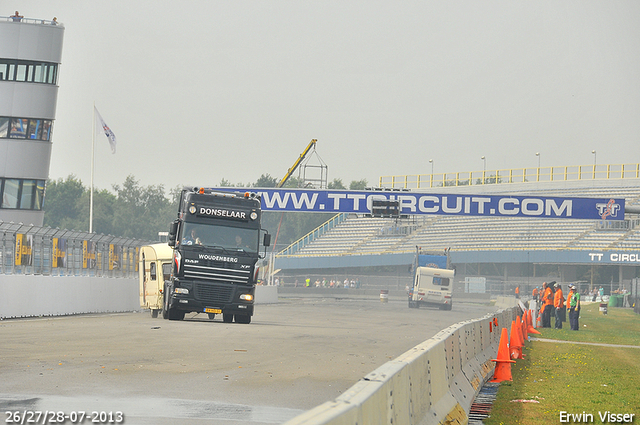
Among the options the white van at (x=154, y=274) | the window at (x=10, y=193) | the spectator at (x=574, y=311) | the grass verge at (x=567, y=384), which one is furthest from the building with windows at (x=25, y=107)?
the grass verge at (x=567, y=384)

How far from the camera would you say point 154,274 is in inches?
1130

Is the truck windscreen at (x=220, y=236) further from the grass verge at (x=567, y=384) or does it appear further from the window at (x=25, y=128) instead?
the window at (x=25, y=128)

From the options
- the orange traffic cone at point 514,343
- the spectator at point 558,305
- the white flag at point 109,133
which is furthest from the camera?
the white flag at point 109,133

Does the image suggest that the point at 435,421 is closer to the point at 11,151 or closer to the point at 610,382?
the point at 610,382

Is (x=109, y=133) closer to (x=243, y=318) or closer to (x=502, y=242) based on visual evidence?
(x=243, y=318)

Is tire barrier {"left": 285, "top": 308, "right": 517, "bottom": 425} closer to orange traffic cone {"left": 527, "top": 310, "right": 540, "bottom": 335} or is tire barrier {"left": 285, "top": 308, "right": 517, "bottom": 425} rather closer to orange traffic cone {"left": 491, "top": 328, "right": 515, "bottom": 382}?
orange traffic cone {"left": 491, "top": 328, "right": 515, "bottom": 382}

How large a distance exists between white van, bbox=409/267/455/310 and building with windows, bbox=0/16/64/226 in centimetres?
2358

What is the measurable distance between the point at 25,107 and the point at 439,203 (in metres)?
22.6

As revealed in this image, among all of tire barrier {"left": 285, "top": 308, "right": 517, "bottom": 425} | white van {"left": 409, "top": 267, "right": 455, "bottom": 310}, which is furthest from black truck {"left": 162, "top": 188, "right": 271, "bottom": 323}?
white van {"left": 409, "top": 267, "right": 455, "bottom": 310}

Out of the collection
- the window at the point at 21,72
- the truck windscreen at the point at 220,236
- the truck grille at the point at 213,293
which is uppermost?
the window at the point at 21,72

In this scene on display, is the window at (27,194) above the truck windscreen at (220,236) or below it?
above

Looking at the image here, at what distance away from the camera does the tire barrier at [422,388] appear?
15.2 ft

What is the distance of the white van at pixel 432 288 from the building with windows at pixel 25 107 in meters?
23.6

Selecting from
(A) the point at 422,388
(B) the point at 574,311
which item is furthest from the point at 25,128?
(A) the point at 422,388
